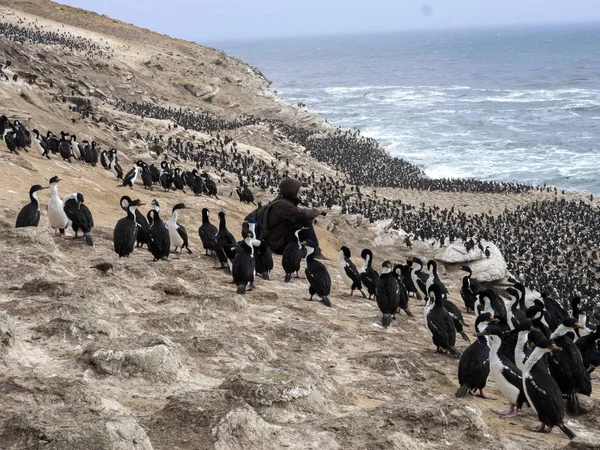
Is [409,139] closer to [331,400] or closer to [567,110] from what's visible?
[567,110]

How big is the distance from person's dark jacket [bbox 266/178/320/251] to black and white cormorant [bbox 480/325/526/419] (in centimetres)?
640

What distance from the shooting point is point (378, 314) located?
1266cm

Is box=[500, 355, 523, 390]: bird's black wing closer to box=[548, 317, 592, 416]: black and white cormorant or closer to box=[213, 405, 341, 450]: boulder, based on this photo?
box=[548, 317, 592, 416]: black and white cormorant

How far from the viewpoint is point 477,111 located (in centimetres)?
8794

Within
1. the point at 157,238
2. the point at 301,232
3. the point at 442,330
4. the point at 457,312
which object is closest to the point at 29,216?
the point at 157,238

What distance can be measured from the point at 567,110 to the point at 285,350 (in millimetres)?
86444

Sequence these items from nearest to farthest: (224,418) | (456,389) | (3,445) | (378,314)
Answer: (3,445)
(224,418)
(456,389)
(378,314)

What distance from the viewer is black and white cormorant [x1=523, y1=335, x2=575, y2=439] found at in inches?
293

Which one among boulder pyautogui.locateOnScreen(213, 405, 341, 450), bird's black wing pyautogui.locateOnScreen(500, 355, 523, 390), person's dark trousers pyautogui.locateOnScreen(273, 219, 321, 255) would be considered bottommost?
boulder pyautogui.locateOnScreen(213, 405, 341, 450)

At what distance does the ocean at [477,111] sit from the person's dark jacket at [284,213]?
129ft

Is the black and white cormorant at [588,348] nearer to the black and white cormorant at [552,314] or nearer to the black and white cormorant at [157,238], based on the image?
the black and white cormorant at [552,314]

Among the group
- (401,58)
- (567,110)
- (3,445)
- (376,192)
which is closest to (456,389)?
(3,445)

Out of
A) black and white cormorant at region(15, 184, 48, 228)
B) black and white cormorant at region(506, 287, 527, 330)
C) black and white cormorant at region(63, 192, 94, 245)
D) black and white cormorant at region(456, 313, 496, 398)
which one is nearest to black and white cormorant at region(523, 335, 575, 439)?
black and white cormorant at region(456, 313, 496, 398)

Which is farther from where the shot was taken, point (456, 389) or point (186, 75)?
point (186, 75)
